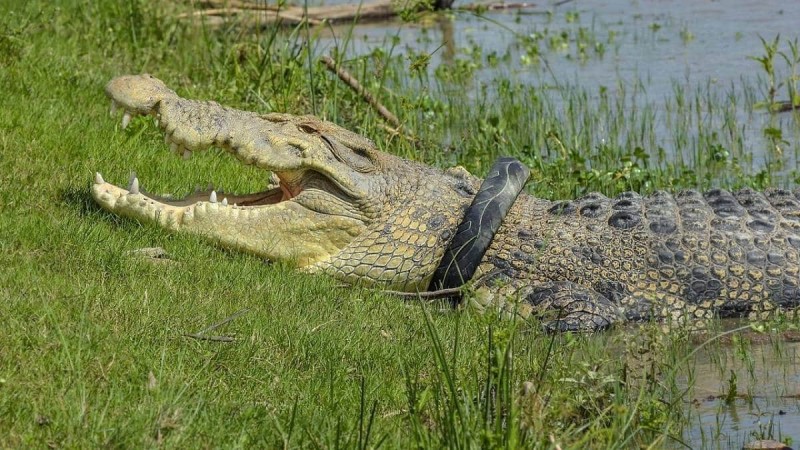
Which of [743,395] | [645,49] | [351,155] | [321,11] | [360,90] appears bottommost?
[645,49]

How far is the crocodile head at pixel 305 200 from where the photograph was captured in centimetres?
648

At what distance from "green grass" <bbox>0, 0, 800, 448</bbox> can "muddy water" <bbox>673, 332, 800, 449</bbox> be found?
0.12 m

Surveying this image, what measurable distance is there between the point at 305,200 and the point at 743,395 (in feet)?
8.54

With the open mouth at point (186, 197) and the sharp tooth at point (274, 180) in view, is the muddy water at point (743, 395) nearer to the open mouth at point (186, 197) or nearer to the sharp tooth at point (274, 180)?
the open mouth at point (186, 197)

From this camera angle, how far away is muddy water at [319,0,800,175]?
1080 cm

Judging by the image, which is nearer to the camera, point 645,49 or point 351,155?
point 351,155

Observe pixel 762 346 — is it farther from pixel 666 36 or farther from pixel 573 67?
pixel 666 36

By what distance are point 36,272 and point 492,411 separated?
6.88ft

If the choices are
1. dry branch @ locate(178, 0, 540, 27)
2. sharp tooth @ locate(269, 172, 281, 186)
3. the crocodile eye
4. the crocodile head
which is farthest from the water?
sharp tooth @ locate(269, 172, 281, 186)

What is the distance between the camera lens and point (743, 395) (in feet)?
17.3

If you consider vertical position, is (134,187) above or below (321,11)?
above

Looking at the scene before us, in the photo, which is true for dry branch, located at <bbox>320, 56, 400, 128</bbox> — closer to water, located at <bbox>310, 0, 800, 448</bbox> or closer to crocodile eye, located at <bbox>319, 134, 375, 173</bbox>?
water, located at <bbox>310, 0, 800, 448</bbox>

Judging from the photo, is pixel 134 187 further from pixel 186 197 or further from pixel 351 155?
pixel 351 155

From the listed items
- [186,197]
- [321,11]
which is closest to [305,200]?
[186,197]
